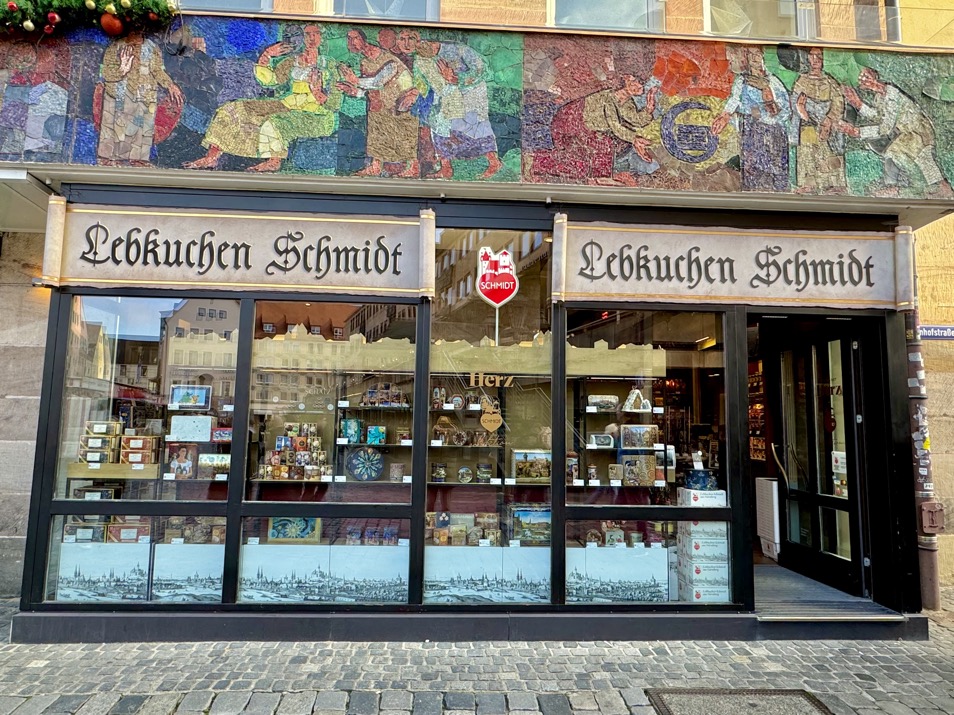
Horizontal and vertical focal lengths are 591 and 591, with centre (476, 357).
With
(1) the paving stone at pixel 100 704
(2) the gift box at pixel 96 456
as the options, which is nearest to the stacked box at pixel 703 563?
(1) the paving stone at pixel 100 704

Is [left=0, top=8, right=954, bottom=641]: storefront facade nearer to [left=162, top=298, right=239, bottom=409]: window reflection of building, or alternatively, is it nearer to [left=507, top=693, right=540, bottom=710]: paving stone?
[left=162, top=298, right=239, bottom=409]: window reflection of building

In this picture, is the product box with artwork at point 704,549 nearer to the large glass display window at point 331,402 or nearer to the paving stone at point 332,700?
the large glass display window at point 331,402

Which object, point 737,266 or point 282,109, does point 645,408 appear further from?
point 282,109

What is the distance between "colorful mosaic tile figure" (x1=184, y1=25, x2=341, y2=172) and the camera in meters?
5.15

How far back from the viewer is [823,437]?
22.0ft

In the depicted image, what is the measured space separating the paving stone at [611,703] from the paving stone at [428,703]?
1.08 metres

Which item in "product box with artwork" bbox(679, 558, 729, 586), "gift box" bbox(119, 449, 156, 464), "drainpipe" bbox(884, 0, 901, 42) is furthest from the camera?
"drainpipe" bbox(884, 0, 901, 42)

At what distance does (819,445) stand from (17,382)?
886 centimetres

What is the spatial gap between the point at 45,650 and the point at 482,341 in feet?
14.6

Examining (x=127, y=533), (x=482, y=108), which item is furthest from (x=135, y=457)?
(x=482, y=108)

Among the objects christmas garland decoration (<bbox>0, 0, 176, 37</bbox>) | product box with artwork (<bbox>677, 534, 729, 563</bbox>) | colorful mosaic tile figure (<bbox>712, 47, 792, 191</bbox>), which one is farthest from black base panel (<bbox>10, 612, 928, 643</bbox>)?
christmas garland decoration (<bbox>0, 0, 176, 37</bbox>)

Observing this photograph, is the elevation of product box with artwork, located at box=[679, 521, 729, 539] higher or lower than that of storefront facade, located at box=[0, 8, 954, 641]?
lower

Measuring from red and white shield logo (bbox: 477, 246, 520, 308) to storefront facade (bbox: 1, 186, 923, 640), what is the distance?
27 mm

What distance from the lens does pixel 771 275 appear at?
18.3 ft
